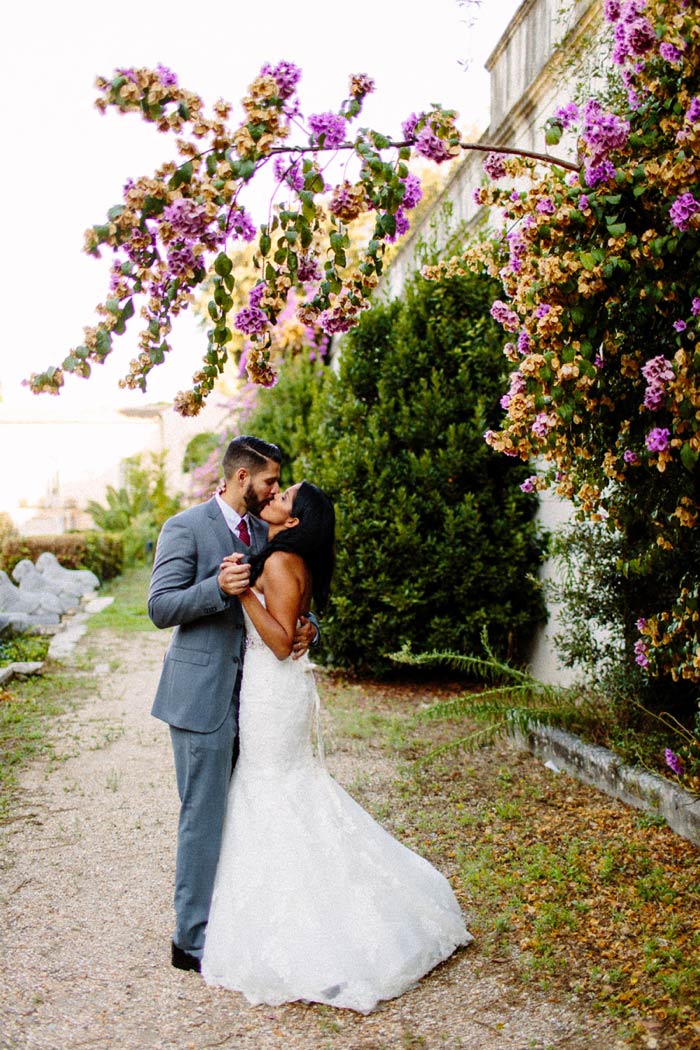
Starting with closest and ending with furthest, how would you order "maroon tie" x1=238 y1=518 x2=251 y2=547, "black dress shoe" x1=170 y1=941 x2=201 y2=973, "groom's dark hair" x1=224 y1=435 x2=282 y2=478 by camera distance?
1. "black dress shoe" x1=170 y1=941 x2=201 y2=973
2. "groom's dark hair" x1=224 y1=435 x2=282 y2=478
3. "maroon tie" x1=238 y1=518 x2=251 y2=547

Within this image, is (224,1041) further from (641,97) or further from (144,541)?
(144,541)

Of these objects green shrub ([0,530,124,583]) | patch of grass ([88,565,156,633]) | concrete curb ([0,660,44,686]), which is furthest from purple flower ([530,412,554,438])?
green shrub ([0,530,124,583])

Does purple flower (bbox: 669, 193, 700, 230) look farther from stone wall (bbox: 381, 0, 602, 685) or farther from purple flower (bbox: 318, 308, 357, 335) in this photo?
stone wall (bbox: 381, 0, 602, 685)

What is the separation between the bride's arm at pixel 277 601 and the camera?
3.74m

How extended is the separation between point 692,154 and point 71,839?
4.38 meters

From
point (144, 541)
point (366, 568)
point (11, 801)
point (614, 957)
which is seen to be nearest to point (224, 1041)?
point (614, 957)

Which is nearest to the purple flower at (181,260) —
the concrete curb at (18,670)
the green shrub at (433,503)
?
the green shrub at (433,503)

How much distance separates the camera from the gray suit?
3.67 metres

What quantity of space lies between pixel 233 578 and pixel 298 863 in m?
1.10

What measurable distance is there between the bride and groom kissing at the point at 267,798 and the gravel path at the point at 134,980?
10cm

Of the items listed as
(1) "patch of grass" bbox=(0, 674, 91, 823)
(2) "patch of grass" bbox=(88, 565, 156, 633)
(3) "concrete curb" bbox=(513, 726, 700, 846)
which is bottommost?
(2) "patch of grass" bbox=(88, 565, 156, 633)

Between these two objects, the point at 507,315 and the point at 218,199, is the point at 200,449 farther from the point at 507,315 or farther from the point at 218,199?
the point at 218,199

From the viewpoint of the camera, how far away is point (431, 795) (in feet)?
19.0

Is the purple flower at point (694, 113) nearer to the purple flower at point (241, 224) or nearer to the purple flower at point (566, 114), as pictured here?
the purple flower at point (566, 114)
